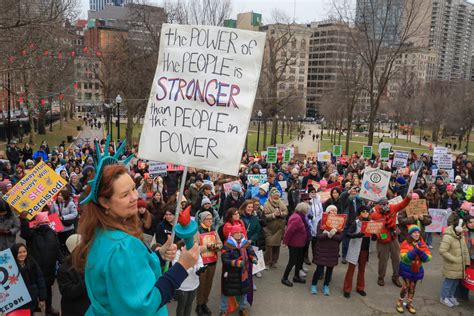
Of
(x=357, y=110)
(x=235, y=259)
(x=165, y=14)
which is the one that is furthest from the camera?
(x=357, y=110)

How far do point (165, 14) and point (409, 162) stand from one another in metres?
20.9

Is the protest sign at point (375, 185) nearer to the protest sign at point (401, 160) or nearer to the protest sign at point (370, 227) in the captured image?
the protest sign at point (370, 227)

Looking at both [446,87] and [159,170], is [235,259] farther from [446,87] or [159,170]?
[446,87]

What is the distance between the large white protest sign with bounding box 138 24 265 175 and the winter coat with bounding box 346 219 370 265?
208 inches

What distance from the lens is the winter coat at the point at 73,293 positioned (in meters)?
4.43

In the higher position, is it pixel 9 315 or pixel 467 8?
pixel 467 8

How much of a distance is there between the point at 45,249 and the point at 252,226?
370 centimetres

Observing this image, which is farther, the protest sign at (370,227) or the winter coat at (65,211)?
the winter coat at (65,211)

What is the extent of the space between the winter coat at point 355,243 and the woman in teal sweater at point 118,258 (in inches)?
229

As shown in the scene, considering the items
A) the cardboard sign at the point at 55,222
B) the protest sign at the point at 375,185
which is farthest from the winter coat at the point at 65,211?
the protest sign at the point at 375,185

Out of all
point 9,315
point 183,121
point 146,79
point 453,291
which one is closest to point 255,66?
point 183,121

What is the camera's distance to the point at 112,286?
81.3 inches

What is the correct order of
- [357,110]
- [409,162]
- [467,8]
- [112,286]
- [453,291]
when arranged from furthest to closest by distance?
[467,8], [357,110], [409,162], [453,291], [112,286]

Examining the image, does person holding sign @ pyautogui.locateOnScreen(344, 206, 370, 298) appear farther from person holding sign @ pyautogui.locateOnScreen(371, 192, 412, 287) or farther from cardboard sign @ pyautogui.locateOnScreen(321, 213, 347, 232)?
cardboard sign @ pyautogui.locateOnScreen(321, 213, 347, 232)
